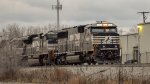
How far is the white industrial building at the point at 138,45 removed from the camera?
191 feet

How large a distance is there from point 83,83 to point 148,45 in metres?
31.8

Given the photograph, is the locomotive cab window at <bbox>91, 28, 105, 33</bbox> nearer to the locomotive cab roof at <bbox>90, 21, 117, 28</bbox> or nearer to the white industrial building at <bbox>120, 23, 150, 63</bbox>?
the locomotive cab roof at <bbox>90, 21, 117, 28</bbox>

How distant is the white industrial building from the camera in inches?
2295

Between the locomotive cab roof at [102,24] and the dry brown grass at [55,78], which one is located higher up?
the locomotive cab roof at [102,24]

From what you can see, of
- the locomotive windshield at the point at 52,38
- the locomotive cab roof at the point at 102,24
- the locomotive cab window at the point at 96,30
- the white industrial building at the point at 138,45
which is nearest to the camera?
the locomotive cab window at the point at 96,30

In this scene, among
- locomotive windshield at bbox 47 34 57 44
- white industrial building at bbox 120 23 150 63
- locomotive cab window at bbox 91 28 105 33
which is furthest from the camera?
white industrial building at bbox 120 23 150 63

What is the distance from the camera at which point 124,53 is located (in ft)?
225

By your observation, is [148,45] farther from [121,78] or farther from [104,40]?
[121,78]

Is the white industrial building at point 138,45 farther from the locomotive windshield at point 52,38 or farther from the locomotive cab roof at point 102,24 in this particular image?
the locomotive cab roof at point 102,24

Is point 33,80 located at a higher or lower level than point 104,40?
lower

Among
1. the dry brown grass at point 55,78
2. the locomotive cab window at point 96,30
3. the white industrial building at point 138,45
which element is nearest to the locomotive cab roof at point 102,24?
the locomotive cab window at point 96,30

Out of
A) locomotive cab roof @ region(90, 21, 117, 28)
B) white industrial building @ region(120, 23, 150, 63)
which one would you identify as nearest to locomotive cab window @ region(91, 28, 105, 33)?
locomotive cab roof @ region(90, 21, 117, 28)

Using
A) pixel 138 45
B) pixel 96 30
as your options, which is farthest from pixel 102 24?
pixel 138 45

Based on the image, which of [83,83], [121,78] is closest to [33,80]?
[83,83]
